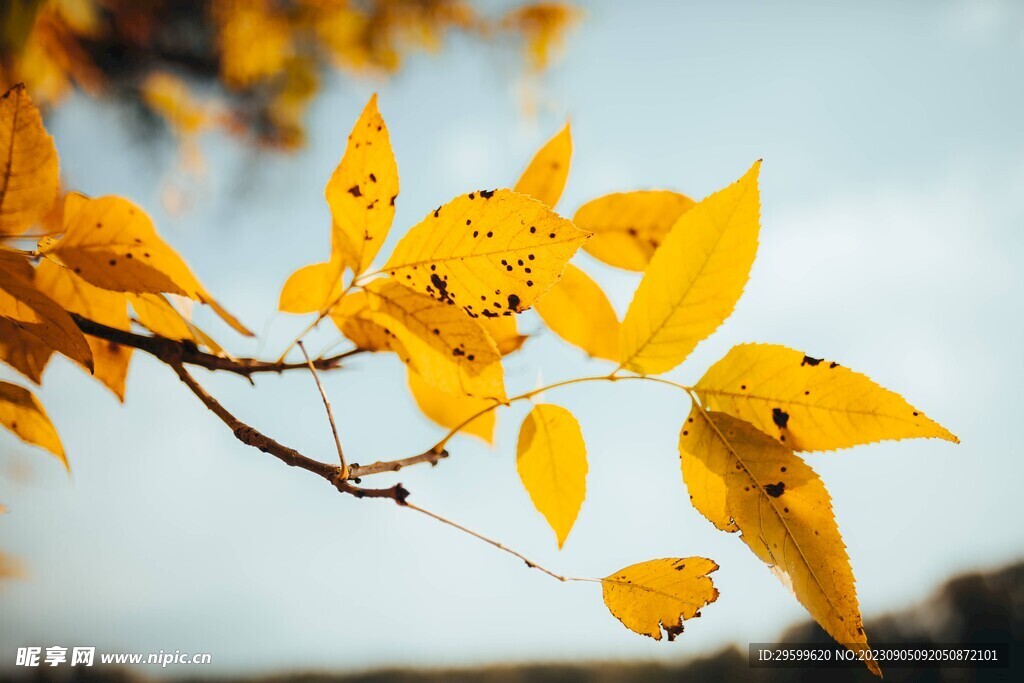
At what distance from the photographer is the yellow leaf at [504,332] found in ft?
0.76

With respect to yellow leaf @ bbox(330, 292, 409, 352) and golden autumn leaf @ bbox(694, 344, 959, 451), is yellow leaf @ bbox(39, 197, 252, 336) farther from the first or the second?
golden autumn leaf @ bbox(694, 344, 959, 451)

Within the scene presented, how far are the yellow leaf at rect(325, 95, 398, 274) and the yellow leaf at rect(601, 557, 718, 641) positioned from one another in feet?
0.51

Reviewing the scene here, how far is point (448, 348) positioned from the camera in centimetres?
20

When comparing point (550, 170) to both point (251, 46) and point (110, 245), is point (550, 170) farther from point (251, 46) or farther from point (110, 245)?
point (251, 46)

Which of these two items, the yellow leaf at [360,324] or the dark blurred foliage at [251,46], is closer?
the yellow leaf at [360,324]

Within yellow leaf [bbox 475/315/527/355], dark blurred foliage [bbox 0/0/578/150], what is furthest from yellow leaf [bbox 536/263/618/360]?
dark blurred foliage [bbox 0/0/578/150]

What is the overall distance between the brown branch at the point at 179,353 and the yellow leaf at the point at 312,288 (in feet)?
0.10

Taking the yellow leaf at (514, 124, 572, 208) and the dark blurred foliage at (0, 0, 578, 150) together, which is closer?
the yellow leaf at (514, 124, 572, 208)

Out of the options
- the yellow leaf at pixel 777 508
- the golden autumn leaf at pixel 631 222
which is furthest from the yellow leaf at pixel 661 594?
the golden autumn leaf at pixel 631 222

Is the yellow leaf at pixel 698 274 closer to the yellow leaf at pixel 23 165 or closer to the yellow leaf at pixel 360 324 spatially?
the yellow leaf at pixel 360 324

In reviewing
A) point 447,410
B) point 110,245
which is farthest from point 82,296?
point 447,410

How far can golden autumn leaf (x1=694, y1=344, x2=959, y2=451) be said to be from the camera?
0.19m

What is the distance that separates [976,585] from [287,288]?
3084 millimetres

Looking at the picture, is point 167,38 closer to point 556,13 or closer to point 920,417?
point 556,13
